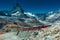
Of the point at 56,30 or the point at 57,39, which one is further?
the point at 56,30

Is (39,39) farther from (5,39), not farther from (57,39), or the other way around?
(5,39)

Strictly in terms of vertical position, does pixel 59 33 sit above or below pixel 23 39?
above

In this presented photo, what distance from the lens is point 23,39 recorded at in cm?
4259

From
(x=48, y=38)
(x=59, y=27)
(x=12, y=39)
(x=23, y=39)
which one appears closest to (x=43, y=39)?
(x=48, y=38)

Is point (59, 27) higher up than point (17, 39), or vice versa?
point (59, 27)

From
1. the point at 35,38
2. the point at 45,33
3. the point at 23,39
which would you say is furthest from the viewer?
the point at 23,39

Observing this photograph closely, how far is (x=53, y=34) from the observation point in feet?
113

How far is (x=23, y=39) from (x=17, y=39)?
6.14ft

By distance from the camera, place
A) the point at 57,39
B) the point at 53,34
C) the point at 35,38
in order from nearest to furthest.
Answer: the point at 57,39 → the point at 53,34 → the point at 35,38

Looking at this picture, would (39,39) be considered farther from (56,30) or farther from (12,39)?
(12,39)

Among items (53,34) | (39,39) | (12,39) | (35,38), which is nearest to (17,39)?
(12,39)

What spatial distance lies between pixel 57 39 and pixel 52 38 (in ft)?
3.33

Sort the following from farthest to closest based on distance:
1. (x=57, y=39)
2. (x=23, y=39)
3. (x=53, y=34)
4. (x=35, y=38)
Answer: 1. (x=23, y=39)
2. (x=35, y=38)
3. (x=53, y=34)
4. (x=57, y=39)

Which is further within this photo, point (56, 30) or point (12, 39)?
point (12, 39)
